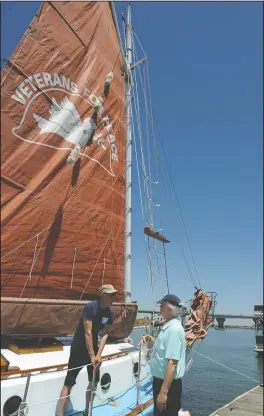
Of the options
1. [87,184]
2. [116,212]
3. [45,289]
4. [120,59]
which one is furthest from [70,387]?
[120,59]

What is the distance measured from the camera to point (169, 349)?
11.6 feet

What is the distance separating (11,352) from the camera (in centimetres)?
446

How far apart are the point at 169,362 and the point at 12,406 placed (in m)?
2.00

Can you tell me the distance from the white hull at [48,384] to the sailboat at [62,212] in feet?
0.05

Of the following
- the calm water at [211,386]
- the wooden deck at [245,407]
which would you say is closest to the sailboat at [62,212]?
the wooden deck at [245,407]

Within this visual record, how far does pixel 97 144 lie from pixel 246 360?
27.2 meters

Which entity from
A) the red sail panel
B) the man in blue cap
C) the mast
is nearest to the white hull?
the red sail panel

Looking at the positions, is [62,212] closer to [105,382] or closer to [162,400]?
[105,382]

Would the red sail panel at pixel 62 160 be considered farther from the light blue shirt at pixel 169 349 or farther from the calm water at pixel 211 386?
the calm water at pixel 211 386

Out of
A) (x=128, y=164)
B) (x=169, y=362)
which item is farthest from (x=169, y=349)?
(x=128, y=164)

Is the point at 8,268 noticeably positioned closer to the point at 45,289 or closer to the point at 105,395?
the point at 45,289

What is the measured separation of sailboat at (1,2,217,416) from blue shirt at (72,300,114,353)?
0.47m

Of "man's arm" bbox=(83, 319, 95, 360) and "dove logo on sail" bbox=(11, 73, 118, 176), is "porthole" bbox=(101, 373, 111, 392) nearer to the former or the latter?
"man's arm" bbox=(83, 319, 95, 360)

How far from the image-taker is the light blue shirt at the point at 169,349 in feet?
11.6
